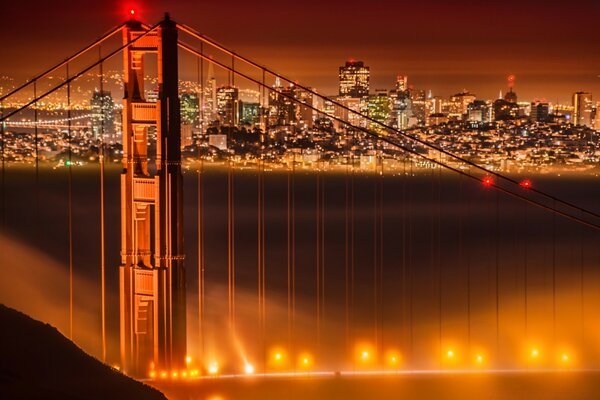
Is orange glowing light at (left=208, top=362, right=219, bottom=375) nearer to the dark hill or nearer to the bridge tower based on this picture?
the bridge tower

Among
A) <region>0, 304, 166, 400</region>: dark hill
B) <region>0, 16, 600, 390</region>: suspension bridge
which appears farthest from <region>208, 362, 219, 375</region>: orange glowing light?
<region>0, 304, 166, 400</region>: dark hill

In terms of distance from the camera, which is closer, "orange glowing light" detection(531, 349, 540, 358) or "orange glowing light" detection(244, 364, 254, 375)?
"orange glowing light" detection(244, 364, 254, 375)

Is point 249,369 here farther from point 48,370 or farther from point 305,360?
point 48,370

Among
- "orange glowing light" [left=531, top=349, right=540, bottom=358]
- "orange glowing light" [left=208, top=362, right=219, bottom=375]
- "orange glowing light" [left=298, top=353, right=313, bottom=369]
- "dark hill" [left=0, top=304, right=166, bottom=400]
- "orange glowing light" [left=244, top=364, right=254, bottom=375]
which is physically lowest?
"orange glowing light" [left=531, top=349, right=540, bottom=358]

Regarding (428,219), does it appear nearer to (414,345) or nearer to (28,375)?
Result: (414,345)

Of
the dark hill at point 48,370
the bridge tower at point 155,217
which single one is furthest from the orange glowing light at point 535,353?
the dark hill at point 48,370

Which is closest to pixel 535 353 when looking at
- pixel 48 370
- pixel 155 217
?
pixel 155 217
